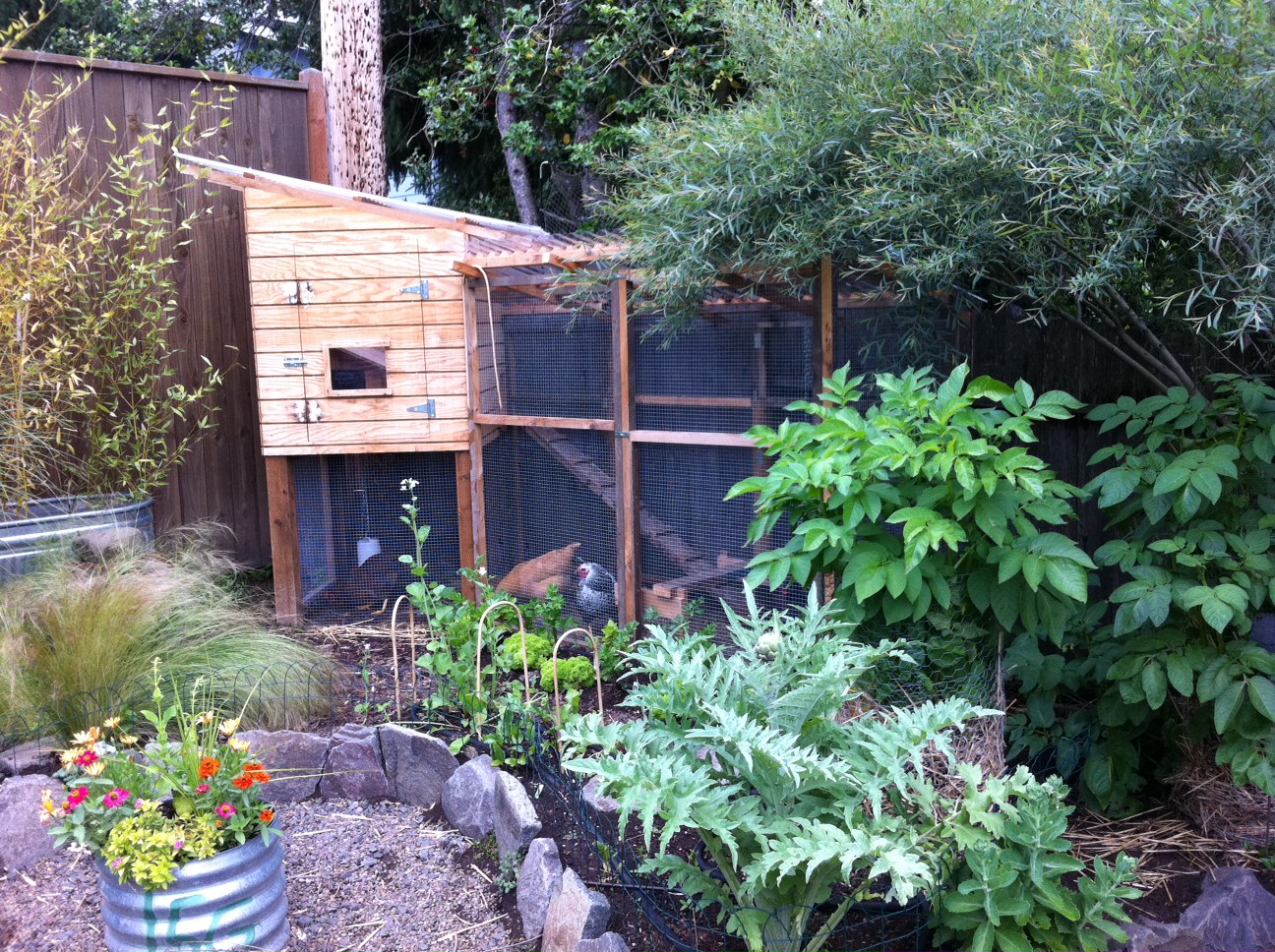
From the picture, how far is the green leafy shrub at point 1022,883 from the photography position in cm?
215

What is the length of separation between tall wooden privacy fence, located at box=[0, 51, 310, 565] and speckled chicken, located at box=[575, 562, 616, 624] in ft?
8.37

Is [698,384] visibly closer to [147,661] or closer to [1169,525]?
[1169,525]

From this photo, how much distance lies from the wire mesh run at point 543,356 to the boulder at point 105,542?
1.76 m

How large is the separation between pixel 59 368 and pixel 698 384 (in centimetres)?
325

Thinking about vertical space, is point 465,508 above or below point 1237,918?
above

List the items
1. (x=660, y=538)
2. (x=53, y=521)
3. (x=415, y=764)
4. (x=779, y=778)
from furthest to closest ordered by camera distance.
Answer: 1. (x=53, y=521)
2. (x=660, y=538)
3. (x=415, y=764)
4. (x=779, y=778)

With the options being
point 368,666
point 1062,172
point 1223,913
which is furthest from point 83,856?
point 1062,172

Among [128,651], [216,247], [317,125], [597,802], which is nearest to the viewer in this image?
[597,802]

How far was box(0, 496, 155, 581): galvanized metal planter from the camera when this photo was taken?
443 centimetres

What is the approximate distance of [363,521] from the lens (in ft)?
17.0

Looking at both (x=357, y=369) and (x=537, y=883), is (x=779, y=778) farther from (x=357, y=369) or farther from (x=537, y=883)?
(x=357, y=369)

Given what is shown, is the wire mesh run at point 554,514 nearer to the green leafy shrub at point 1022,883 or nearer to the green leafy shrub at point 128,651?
the green leafy shrub at point 128,651

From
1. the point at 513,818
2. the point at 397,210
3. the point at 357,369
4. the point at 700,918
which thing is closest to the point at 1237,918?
the point at 700,918

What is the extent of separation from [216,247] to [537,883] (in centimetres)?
452
